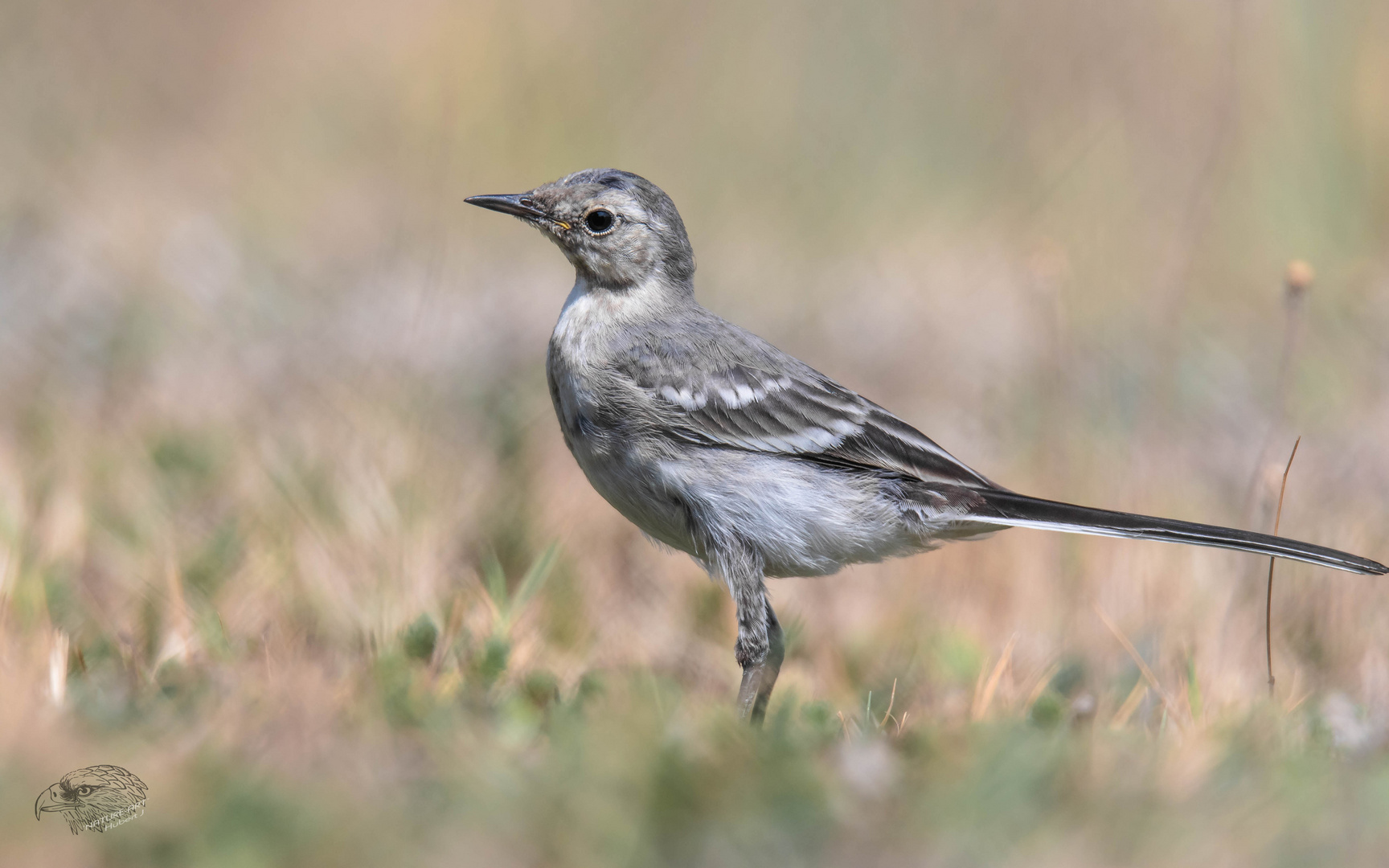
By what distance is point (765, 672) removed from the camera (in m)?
4.23

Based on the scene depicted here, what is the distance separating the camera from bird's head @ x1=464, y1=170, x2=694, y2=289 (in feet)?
15.4

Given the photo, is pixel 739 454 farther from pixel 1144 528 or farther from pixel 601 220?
pixel 1144 528

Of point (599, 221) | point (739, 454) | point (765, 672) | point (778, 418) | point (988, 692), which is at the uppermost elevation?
point (599, 221)

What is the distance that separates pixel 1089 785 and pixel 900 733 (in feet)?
2.25

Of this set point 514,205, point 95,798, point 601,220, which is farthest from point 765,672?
point 95,798

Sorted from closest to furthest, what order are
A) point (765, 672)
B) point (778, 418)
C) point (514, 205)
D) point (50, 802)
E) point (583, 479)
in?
point (50, 802)
point (765, 672)
point (778, 418)
point (514, 205)
point (583, 479)

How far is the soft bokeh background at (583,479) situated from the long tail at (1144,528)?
477 mm

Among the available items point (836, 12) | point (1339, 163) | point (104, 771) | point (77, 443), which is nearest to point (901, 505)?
point (104, 771)

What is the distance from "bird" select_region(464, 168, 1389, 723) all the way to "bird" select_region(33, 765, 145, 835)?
2.00 meters

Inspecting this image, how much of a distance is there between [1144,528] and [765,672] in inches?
57.5

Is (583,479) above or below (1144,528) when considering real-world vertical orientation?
below

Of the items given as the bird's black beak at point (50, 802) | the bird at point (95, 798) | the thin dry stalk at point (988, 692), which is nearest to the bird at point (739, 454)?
the thin dry stalk at point (988, 692)

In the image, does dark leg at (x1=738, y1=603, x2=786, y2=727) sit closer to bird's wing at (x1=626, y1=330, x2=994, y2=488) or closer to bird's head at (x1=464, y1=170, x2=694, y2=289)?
bird's wing at (x1=626, y1=330, x2=994, y2=488)

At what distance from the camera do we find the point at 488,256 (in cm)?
974
